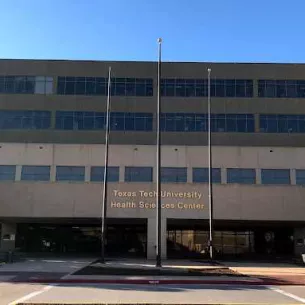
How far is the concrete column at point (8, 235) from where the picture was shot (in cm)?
4739

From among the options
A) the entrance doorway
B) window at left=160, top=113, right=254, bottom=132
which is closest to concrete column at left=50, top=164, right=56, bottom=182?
the entrance doorway

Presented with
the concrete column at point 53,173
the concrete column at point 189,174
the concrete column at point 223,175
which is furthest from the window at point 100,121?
the concrete column at point 223,175

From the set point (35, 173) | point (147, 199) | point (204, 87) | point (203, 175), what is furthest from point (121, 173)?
point (204, 87)

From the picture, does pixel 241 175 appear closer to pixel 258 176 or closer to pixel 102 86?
pixel 258 176

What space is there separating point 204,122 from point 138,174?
9402 millimetres

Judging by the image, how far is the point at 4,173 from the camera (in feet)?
152

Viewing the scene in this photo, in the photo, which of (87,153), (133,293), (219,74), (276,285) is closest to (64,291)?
(133,293)

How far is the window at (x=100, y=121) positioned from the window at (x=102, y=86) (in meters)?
2.26

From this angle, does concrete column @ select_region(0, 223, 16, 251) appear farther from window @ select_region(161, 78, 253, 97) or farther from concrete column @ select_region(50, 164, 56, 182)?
window @ select_region(161, 78, 253, 97)

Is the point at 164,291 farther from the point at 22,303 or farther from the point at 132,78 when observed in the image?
the point at 132,78

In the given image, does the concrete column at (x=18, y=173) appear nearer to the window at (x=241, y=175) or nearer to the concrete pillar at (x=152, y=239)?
the concrete pillar at (x=152, y=239)

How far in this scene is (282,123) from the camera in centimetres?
5100

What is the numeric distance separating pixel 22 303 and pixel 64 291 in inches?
169

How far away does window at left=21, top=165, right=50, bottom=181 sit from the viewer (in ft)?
152
